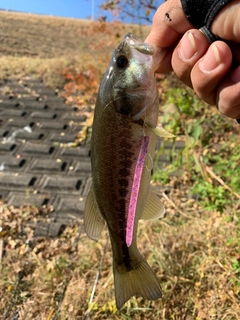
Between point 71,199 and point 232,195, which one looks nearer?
point 232,195

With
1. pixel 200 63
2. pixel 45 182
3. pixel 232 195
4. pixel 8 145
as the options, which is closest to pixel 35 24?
pixel 8 145

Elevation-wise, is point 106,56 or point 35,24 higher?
point 106,56

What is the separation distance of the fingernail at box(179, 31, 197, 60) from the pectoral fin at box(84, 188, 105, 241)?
759mm

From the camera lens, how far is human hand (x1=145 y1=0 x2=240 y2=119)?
144cm

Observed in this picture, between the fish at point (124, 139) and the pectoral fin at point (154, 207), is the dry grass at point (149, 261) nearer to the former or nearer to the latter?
the pectoral fin at point (154, 207)

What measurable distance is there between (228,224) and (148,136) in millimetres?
2139

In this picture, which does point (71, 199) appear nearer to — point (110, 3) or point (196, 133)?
point (196, 133)

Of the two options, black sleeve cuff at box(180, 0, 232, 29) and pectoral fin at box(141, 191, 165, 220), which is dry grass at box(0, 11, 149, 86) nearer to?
black sleeve cuff at box(180, 0, 232, 29)

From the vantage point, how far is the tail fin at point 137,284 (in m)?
1.61

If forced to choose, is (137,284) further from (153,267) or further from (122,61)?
(153,267)

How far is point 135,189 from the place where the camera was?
58.8 inches

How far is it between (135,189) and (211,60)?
2.08ft

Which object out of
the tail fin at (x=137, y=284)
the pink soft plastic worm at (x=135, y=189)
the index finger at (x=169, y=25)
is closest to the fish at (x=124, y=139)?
the pink soft plastic worm at (x=135, y=189)

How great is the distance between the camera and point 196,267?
294 cm
